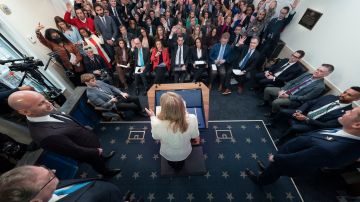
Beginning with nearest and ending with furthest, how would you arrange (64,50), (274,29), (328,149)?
(328,149)
(64,50)
(274,29)

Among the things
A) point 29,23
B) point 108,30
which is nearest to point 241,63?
point 108,30

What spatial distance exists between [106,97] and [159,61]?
180 centimetres

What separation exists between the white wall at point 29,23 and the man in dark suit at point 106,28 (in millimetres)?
1140

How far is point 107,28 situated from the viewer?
15.3 feet

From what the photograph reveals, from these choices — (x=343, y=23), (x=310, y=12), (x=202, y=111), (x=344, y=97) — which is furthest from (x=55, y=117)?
(x=310, y=12)

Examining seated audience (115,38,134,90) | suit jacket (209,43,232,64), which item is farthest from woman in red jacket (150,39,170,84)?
suit jacket (209,43,232,64)

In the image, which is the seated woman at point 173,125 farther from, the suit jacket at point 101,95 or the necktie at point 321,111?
the necktie at point 321,111

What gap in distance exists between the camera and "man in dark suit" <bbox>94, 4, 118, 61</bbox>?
14.6ft

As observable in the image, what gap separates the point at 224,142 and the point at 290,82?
1.96 meters

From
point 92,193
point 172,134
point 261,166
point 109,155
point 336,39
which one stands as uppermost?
point 336,39

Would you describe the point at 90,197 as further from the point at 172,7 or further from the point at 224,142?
the point at 172,7

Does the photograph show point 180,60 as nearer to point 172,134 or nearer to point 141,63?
point 141,63

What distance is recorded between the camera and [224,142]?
309 cm

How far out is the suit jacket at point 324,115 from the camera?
2.39m
